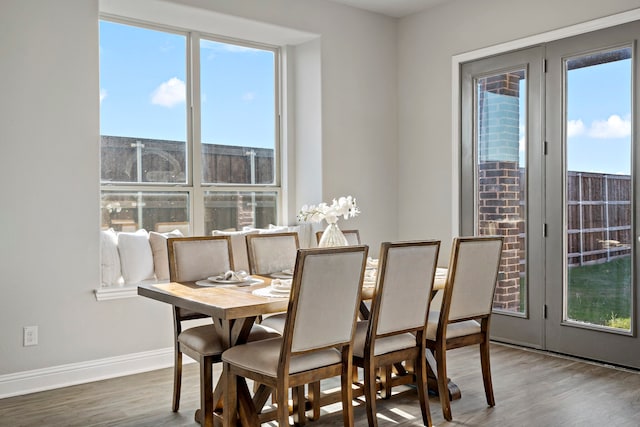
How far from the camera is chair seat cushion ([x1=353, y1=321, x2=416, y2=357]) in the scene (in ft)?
9.80

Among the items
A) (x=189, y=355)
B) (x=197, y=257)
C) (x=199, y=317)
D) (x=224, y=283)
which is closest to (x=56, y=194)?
(x=197, y=257)

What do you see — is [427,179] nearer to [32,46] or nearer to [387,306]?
[387,306]

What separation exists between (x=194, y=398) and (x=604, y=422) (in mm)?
2242

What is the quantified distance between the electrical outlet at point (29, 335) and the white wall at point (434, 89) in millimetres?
3214

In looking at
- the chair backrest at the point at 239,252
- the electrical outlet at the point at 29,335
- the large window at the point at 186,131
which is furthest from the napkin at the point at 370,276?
the electrical outlet at the point at 29,335

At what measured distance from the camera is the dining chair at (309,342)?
2.53 metres

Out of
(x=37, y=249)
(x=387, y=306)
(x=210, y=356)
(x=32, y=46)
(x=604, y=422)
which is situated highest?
(x=32, y=46)

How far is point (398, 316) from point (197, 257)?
1265 millimetres

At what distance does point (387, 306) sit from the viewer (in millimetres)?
2926

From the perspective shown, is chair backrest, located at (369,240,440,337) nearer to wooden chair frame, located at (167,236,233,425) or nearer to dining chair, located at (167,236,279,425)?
dining chair, located at (167,236,279,425)

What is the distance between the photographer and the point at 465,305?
3303mm

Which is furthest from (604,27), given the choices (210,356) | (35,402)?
(35,402)

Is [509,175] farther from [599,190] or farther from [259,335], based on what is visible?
[259,335]

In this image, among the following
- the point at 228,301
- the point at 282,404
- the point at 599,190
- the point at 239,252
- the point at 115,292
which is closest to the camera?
the point at 282,404
